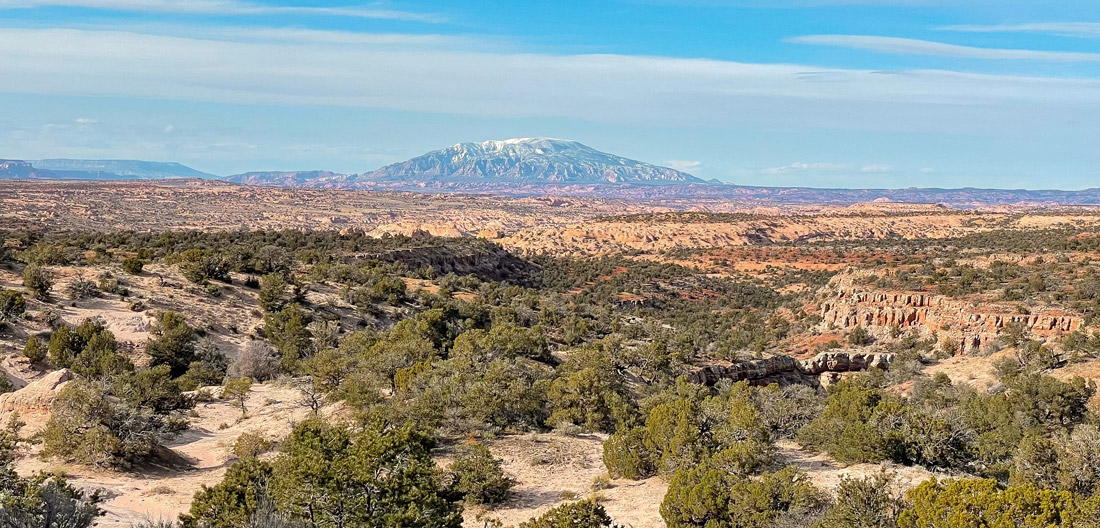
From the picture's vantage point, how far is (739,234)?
116 metres

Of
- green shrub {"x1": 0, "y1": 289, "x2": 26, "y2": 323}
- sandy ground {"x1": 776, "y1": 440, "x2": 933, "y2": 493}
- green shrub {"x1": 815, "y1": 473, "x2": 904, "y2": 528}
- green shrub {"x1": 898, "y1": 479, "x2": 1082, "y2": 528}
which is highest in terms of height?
green shrub {"x1": 898, "y1": 479, "x2": 1082, "y2": 528}

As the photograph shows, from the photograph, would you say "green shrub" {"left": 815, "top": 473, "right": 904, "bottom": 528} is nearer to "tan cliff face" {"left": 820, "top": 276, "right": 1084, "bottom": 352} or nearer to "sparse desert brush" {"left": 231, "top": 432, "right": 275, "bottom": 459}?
"sparse desert brush" {"left": 231, "top": 432, "right": 275, "bottom": 459}

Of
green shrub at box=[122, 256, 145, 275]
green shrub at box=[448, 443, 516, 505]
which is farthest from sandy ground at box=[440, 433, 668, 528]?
green shrub at box=[122, 256, 145, 275]

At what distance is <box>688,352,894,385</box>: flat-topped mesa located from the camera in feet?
106

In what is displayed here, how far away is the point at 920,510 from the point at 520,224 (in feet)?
537

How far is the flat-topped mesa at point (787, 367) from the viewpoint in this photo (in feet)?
106

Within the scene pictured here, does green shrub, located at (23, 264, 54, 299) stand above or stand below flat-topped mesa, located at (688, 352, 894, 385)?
above

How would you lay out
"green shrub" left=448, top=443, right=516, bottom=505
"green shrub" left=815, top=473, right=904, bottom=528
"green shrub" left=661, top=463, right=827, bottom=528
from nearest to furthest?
"green shrub" left=815, top=473, right=904, bottom=528, "green shrub" left=661, top=463, right=827, bottom=528, "green shrub" left=448, top=443, right=516, bottom=505

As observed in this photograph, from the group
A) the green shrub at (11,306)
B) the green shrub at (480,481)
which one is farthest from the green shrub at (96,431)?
the green shrub at (11,306)

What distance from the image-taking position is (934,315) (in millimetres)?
45281

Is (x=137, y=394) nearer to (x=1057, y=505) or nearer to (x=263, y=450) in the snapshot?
(x=263, y=450)

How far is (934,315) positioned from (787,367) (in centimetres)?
1465

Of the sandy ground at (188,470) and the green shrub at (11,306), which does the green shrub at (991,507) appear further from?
the green shrub at (11,306)

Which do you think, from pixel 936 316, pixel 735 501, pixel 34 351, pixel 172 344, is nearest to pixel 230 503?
pixel 735 501
